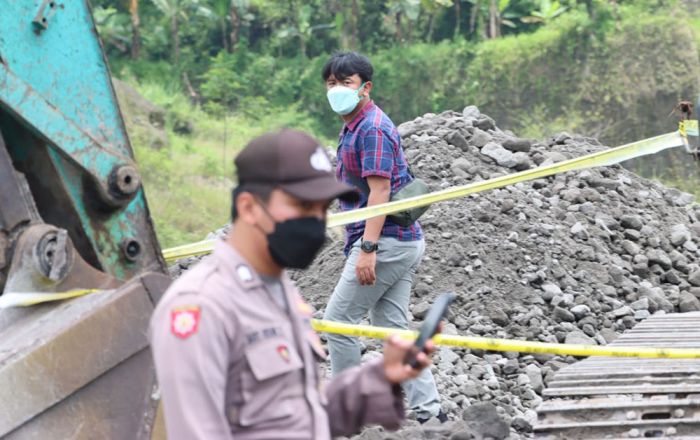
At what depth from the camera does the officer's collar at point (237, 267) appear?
8.16 ft

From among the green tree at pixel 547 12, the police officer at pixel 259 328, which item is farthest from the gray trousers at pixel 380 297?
the green tree at pixel 547 12

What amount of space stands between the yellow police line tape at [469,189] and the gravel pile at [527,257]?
3.20 ft

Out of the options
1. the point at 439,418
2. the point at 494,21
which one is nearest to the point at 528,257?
the point at 439,418

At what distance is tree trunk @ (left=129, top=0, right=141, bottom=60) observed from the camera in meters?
23.5

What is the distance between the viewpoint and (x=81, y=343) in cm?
400

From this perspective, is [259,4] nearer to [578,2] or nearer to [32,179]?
[578,2]

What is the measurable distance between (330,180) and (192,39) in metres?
24.8

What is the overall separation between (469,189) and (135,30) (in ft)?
60.9

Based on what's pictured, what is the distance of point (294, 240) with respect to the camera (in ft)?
8.21

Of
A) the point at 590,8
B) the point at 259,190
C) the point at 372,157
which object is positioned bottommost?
the point at 590,8

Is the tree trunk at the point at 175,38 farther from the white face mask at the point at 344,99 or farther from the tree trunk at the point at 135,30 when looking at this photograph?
the white face mask at the point at 344,99

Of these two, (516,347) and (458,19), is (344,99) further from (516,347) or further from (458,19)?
(458,19)

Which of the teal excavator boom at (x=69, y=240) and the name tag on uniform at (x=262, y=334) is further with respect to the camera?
the teal excavator boom at (x=69, y=240)

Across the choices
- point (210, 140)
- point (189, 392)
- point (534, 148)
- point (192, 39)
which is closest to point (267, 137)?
point (189, 392)
